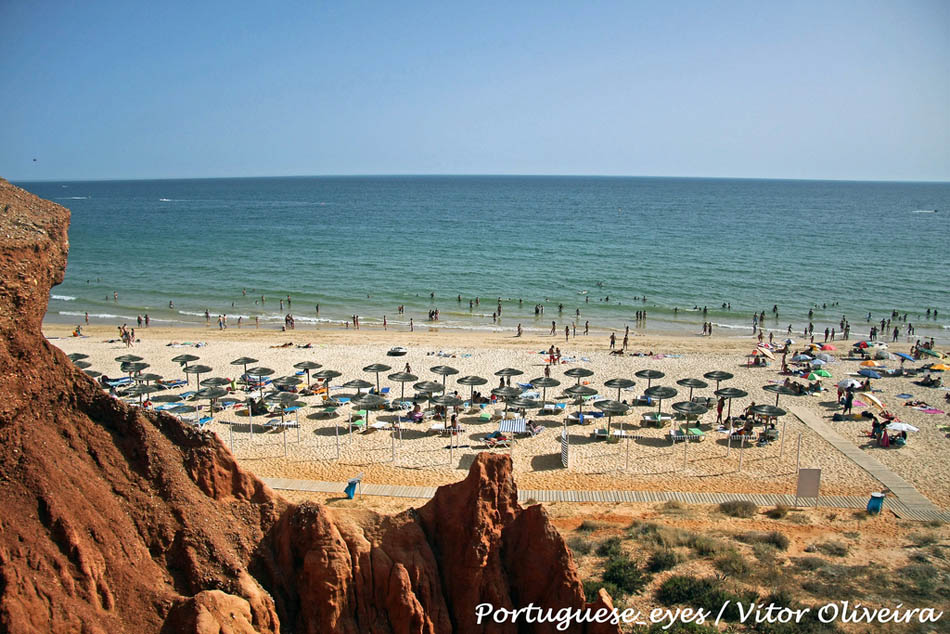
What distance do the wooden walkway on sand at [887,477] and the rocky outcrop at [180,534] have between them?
15.4m

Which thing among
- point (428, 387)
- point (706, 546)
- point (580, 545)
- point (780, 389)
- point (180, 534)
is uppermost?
point (180, 534)

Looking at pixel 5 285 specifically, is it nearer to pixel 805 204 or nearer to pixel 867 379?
pixel 867 379

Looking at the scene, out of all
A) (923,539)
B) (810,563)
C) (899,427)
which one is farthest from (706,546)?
(899,427)

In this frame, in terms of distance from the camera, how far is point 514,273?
73.9m

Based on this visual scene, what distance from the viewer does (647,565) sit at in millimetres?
14367

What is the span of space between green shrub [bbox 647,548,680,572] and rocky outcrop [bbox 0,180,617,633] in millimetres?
5815

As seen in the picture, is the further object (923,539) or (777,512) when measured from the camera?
(777,512)

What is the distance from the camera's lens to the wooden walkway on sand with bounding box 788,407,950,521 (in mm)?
18891

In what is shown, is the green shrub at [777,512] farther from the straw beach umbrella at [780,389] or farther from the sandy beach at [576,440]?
the straw beach umbrella at [780,389]

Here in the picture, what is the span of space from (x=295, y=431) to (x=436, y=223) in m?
108

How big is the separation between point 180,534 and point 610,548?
411 inches

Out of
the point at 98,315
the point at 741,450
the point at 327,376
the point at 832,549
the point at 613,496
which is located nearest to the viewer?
the point at 832,549

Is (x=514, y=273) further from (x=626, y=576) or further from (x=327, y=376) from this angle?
(x=626, y=576)

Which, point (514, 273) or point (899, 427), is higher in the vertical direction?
point (514, 273)
